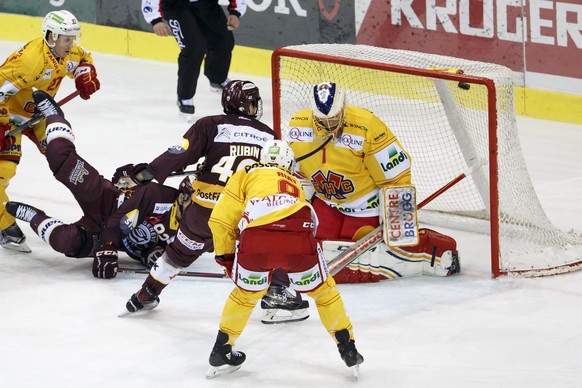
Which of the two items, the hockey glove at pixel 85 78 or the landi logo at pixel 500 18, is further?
the landi logo at pixel 500 18

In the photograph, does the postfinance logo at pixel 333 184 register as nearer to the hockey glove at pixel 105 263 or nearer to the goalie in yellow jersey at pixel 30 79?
the hockey glove at pixel 105 263

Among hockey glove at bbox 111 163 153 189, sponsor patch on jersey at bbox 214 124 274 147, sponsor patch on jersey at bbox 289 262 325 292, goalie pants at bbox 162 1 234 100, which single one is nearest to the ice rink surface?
sponsor patch on jersey at bbox 289 262 325 292

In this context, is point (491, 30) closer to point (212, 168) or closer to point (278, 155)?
point (212, 168)

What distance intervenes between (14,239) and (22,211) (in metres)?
0.21

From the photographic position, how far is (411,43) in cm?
861

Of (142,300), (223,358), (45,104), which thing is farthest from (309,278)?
(45,104)

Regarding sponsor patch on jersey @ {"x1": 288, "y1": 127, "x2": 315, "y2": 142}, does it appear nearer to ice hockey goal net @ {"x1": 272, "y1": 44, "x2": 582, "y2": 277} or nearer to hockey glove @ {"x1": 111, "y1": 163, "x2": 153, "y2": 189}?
ice hockey goal net @ {"x1": 272, "y1": 44, "x2": 582, "y2": 277}

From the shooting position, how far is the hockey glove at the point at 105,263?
571 centimetres

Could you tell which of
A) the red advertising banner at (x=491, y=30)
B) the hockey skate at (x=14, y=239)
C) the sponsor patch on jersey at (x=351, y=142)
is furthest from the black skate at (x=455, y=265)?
the red advertising banner at (x=491, y=30)

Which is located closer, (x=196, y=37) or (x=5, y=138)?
(x=5, y=138)

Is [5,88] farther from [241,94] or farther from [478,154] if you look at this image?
[478,154]

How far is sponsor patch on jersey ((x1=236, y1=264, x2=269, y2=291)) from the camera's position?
4.38 m

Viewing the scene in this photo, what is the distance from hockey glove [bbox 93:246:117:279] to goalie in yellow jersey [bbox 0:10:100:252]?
2.03ft

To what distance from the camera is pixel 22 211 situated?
605cm
